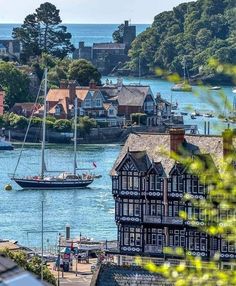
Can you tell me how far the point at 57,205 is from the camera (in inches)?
1656

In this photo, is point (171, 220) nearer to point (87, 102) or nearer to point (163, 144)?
point (163, 144)

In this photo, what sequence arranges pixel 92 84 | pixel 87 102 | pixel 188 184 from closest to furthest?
pixel 188 184, pixel 87 102, pixel 92 84

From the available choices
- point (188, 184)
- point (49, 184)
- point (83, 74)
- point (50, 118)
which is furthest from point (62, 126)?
point (188, 184)

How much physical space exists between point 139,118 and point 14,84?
7.78m

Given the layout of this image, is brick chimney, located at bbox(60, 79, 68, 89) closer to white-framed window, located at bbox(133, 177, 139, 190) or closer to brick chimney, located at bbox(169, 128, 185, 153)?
white-framed window, located at bbox(133, 177, 139, 190)

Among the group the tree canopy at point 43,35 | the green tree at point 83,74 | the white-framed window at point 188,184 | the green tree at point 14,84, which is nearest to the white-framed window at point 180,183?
the white-framed window at point 188,184

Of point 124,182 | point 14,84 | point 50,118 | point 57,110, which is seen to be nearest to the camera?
point 124,182

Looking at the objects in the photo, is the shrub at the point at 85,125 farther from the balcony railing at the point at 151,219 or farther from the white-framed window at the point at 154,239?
the white-framed window at the point at 154,239

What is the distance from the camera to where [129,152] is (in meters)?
26.0

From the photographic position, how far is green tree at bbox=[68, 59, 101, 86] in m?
76.6

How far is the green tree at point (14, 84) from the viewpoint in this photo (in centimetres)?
7388

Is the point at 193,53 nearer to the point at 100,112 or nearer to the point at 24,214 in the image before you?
the point at 100,112

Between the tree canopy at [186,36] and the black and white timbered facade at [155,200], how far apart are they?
85.6 meters

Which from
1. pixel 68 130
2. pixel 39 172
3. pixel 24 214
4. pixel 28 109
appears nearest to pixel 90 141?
pixel 68 130
